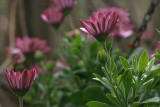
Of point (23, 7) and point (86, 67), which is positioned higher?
point (23, 7)

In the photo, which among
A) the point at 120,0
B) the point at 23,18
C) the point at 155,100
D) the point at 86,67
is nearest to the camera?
the point at 155,100

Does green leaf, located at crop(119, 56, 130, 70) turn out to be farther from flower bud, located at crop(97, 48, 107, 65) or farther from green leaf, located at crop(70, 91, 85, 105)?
green leaf, located at crop(70, 91, 85, 105)

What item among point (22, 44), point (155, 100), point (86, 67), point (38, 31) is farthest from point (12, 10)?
Result: point (155, 100)

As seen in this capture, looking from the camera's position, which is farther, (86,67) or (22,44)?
(22,44)

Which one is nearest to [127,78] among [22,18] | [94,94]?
[94,94]

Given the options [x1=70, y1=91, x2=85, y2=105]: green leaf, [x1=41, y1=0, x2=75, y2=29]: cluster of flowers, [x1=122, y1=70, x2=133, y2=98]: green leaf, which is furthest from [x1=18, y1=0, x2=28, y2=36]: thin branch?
[x1=122, y1=70, x2=133, y2=98]: green leaf

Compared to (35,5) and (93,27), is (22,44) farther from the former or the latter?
(35,5)

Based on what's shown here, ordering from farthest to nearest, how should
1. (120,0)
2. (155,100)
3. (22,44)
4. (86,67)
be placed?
1. (120,0)
2. (22,44)
3. (86,67)
4. (155,100)

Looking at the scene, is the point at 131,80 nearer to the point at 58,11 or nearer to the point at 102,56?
the point at 102,56
